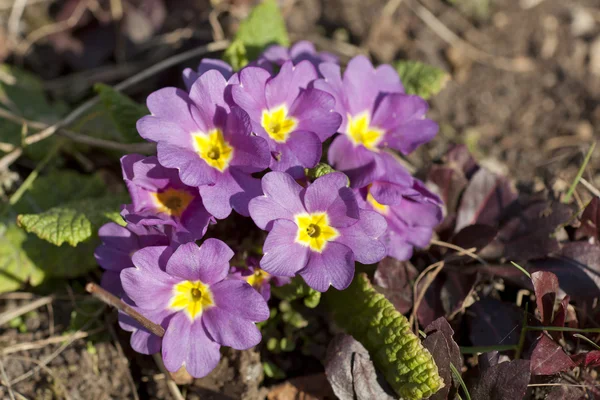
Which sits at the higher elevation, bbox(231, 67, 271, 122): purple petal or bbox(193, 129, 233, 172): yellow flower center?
bbox(231, 67, 271, 122): purple petal

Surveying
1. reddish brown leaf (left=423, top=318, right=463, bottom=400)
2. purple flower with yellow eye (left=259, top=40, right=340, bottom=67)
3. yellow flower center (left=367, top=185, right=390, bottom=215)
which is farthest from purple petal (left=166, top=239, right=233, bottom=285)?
purple flower with yellow eye (left=259, top=40, right=340, bottom=67)

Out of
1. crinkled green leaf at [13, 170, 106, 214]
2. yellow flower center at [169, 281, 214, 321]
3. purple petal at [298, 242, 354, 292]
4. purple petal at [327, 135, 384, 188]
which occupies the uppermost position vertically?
purple petal at [327, 135, 384, 188]

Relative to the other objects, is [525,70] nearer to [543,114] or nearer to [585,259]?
[543,114]

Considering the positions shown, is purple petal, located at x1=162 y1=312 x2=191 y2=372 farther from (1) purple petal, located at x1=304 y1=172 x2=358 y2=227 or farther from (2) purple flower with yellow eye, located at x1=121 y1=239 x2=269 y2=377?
(1) purple petal, located at x1=304 y1=172 x2=358 y2=227

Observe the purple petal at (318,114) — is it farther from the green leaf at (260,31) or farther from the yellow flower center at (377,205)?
the green leaf at (260,31)

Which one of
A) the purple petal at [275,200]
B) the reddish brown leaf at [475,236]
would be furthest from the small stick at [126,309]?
the reddish brown leaf at [475,236]
